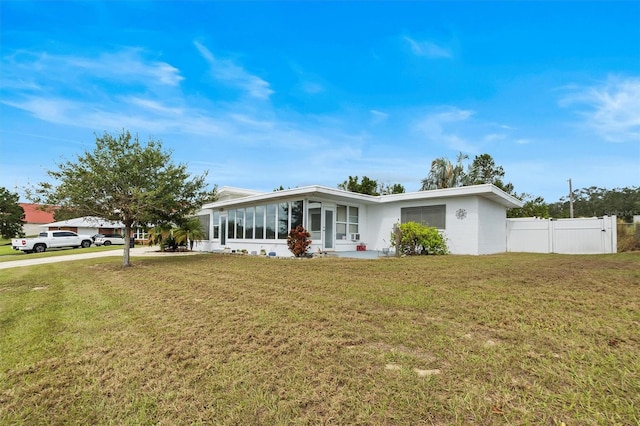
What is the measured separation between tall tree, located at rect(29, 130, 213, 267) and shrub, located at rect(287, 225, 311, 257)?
15.3ft

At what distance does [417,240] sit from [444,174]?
48.5 feet

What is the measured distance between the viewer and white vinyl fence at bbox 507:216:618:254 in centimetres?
1391

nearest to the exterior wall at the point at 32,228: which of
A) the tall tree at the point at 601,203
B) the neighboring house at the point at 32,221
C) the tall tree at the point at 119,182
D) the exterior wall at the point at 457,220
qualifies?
the neighboring house at the point at 32,221

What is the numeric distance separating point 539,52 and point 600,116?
5348mm

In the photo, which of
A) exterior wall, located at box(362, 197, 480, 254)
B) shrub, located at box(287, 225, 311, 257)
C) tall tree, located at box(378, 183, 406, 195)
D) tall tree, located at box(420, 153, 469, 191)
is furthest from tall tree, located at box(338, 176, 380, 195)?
shrub, located at box(287, 225, 311, 257)

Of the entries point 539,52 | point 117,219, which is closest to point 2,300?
point 117,219

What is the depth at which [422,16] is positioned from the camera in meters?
10.0

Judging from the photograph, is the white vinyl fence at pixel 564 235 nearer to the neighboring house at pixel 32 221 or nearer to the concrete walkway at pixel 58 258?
the concrete walkway at pixel 58 258

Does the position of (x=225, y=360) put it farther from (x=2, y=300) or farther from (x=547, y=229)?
(x=547, y=229)

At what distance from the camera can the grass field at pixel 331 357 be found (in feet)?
7.25

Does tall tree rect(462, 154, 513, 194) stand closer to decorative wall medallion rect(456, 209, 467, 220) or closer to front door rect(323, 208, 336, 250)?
decorative wall medallion rect(456, 209, 467, 220)

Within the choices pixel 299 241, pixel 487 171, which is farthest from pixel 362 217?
pixel 487 171

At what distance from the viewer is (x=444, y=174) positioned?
25938 millimetres

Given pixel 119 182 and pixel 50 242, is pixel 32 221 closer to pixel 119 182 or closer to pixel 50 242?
pixel 50 242
